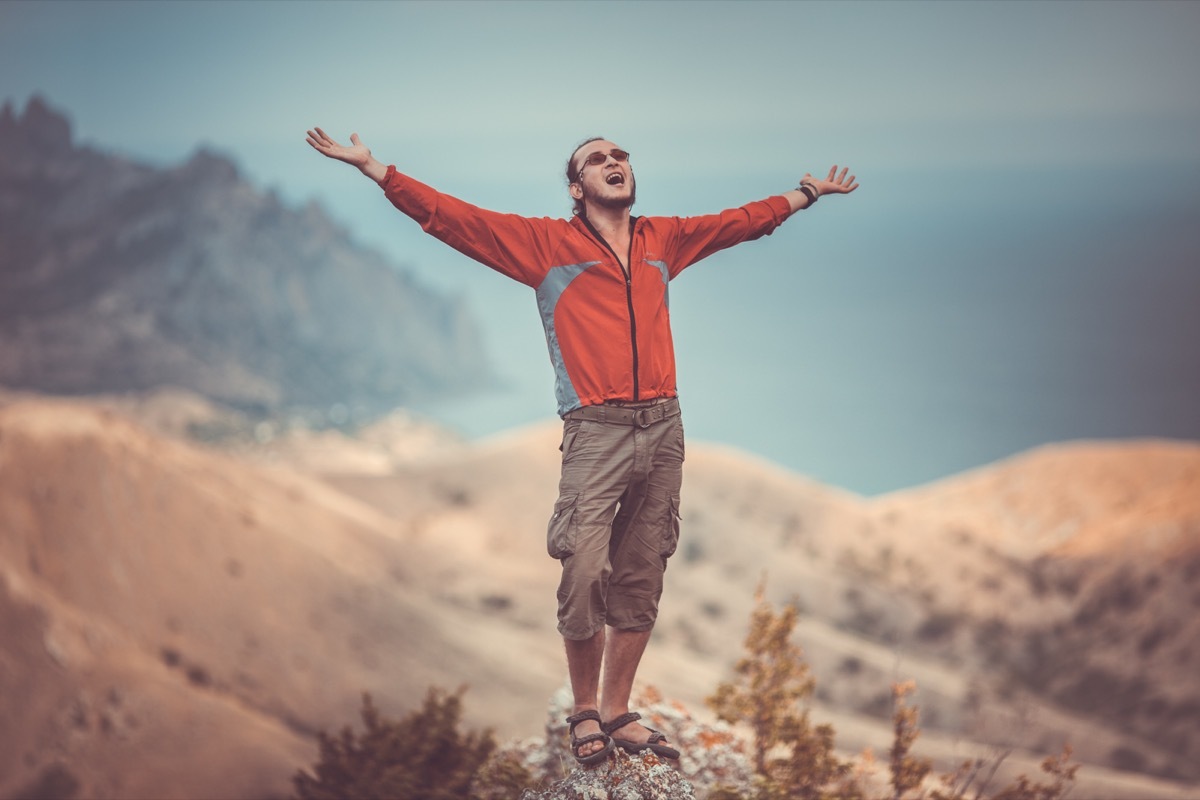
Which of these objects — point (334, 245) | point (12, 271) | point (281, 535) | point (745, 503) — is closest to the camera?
point (281, 535)

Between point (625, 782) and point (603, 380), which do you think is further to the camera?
point (625, 782)

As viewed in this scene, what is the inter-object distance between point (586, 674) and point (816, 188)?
272 centimetres

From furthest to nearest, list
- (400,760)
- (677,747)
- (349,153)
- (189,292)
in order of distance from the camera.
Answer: (189,292), (400,760), (677,747), (349,153)

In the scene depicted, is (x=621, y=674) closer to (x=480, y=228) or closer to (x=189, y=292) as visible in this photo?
(x=480, y=228)

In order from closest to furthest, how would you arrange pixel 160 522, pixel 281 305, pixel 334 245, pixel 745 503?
1. pixel 160 522
2. pixel 745 503
3. pixel 281 305
4. pixel 334 245

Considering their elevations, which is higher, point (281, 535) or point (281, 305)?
point (281, 305)

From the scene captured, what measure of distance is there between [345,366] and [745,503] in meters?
51.4

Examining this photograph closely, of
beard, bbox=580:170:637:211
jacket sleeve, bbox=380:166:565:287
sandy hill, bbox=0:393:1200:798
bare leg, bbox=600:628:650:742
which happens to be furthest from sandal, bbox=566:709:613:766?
sandy hill, bbox=0:393:1200:798

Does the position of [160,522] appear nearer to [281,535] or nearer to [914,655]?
[281,535]

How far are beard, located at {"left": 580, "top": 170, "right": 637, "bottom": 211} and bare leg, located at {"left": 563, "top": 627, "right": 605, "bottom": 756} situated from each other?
198cm

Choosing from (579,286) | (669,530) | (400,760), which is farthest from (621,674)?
(400,760)

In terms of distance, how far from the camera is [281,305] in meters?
75.9

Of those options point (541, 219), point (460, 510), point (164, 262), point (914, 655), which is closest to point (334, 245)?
point (164, 262)

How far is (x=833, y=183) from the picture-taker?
18.2 feet
